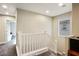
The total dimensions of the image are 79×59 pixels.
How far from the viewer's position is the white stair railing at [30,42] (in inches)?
52.7

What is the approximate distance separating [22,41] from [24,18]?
0.38 meters

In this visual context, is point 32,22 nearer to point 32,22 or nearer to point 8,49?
point 32,22

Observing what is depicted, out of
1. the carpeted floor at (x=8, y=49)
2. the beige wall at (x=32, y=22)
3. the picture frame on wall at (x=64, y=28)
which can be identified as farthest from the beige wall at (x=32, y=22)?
the carpeted floor at (x=8, y=49)

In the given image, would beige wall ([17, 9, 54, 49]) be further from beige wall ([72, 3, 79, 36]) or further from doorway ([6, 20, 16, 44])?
beige wall ([72, 3, 79, 36])

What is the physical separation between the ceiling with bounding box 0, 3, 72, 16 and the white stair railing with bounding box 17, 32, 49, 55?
0.38 metres

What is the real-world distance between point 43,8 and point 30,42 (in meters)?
0.61

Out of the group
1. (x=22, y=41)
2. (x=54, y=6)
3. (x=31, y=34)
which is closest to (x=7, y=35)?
(x=22, y=41)

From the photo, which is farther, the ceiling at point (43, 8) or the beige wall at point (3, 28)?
the beige wall at point (3, 28)

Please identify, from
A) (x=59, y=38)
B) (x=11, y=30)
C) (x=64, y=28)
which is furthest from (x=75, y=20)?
(x=11, y=30)

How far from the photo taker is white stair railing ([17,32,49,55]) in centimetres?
134

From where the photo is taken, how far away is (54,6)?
126 cm

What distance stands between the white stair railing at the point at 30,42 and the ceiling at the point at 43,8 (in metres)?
0.38

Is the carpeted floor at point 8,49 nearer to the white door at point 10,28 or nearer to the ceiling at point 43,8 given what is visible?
the white door at point 10,28

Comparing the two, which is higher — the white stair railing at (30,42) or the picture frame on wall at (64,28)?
the picture frame on wall at (64,28)
